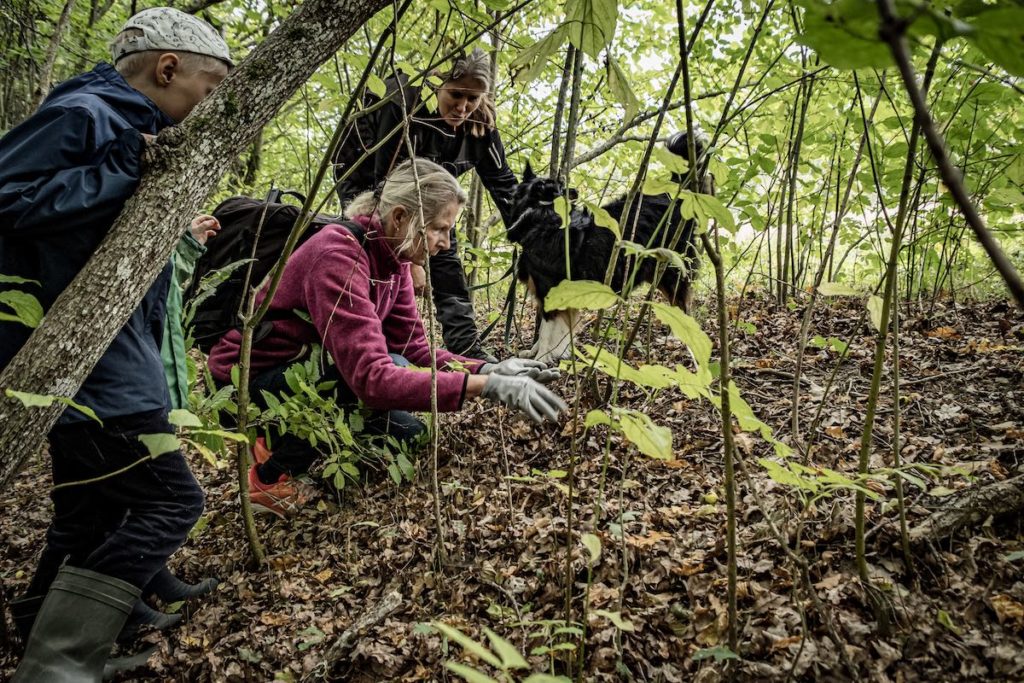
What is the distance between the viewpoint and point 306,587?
2.23 metres

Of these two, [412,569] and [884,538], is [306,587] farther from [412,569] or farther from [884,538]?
[884,538]

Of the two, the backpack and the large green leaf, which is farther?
the backpack

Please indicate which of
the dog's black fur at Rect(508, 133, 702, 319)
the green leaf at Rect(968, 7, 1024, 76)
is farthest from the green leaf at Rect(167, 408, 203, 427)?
the dog's black fur at Rect(508, 133, 702, 319)

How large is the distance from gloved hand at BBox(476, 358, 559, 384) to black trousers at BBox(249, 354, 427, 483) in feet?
1.91

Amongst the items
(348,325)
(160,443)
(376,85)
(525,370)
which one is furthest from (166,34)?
(525,370)

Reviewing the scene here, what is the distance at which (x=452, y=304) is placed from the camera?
3734 millimetres

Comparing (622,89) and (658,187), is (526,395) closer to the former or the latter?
(658,187)

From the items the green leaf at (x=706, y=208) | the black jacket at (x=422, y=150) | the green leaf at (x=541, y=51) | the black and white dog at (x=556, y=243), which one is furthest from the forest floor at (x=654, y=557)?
the black jacket at (x=422, y=150)

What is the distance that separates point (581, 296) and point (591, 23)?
590 mm

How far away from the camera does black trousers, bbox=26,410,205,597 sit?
5.81 ft

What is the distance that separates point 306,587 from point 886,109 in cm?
414

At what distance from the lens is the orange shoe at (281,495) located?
8.90 feet

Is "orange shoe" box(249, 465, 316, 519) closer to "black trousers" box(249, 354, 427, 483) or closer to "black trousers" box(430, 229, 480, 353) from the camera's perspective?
"black trousers" box(249, 354, 427, 483)

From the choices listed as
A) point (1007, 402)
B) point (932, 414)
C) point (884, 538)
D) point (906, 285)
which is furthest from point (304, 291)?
point (906, 285)
